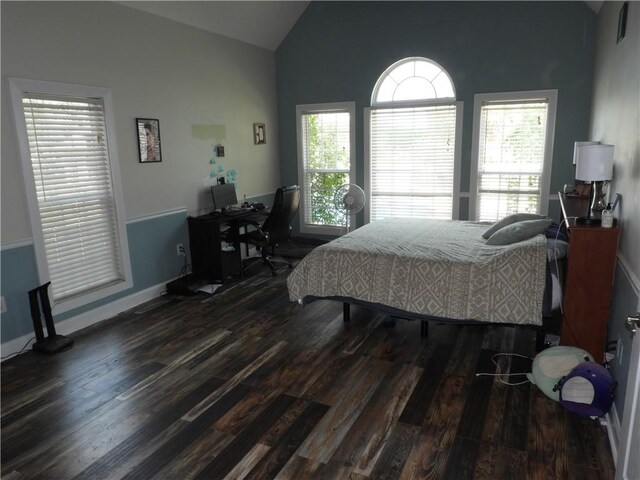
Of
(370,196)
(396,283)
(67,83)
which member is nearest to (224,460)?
(396,283)

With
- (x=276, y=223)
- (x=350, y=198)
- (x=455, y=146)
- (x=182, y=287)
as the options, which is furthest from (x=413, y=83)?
(x=182, y=287)

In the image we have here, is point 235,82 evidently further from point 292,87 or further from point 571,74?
point 571,74

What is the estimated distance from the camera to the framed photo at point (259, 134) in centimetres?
580

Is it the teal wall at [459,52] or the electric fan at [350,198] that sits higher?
the teal wall at [459,52]

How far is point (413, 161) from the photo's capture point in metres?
5.68

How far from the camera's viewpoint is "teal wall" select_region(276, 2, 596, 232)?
4.73m

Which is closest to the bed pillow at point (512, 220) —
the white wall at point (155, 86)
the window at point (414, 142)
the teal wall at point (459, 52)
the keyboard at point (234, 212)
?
the teal wall at point (459, 52)

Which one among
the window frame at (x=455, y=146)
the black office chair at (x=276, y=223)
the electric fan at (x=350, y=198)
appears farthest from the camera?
the window frame at (x=455, y=146)

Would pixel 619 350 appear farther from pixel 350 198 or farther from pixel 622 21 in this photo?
pixel 350 198

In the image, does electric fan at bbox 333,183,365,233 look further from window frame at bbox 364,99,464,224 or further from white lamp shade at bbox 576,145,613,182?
white lamp shade at bbox 576,145,613,182

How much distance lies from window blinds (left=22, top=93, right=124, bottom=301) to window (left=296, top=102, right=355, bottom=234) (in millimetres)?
2858

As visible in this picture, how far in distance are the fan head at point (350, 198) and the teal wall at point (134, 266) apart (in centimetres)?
173

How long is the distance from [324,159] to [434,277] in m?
3.43

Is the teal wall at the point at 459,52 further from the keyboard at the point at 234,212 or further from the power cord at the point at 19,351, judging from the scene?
the power cord at the point at 19,351
